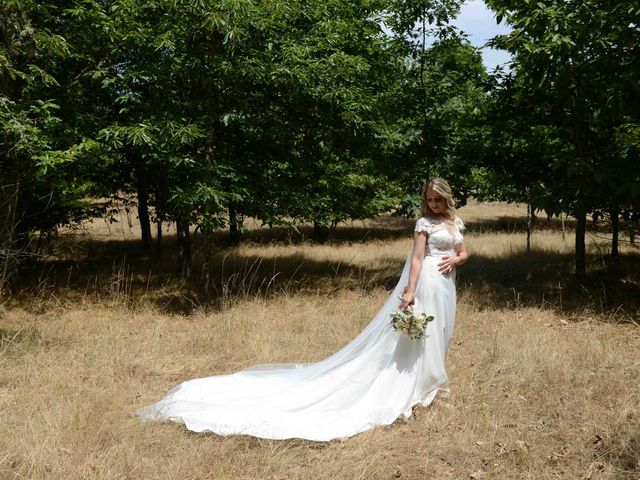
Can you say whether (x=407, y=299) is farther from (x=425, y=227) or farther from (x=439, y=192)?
(x=439, y=192)

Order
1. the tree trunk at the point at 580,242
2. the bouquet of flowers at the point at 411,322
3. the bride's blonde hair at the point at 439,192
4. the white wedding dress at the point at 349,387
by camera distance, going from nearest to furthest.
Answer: the white wedding dress at the point at 349,387 → the bouquet of flowers at the point at 411,322 → the bride's blonde hair at the point at 439,192 → the tree trunk at the point at 580,242

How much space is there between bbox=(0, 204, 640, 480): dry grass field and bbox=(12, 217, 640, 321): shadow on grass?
0.08 meters

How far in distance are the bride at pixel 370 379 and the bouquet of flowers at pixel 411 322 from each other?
132 mm

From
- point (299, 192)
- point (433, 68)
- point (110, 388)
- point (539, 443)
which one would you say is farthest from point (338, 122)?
point (539, 443)

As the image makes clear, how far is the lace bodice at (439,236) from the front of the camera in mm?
5562

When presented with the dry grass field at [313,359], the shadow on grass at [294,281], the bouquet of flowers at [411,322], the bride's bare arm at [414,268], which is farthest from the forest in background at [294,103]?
the bouquet of flowers at [411,322]

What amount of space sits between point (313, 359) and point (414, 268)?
218cm

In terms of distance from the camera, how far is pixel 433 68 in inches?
453

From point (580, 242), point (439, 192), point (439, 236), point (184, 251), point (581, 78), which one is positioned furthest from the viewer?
point (184, 251)

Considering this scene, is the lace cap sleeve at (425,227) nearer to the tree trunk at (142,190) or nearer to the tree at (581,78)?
the tree at (581,78)

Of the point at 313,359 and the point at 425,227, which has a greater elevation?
the point at 425,227

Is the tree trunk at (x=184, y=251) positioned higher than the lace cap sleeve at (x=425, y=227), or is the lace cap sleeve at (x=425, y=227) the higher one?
the lace cap sleeve at (x=425, y=227)

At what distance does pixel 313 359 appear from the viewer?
22.8 feet

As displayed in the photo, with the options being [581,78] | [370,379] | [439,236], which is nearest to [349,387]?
[370,379]
